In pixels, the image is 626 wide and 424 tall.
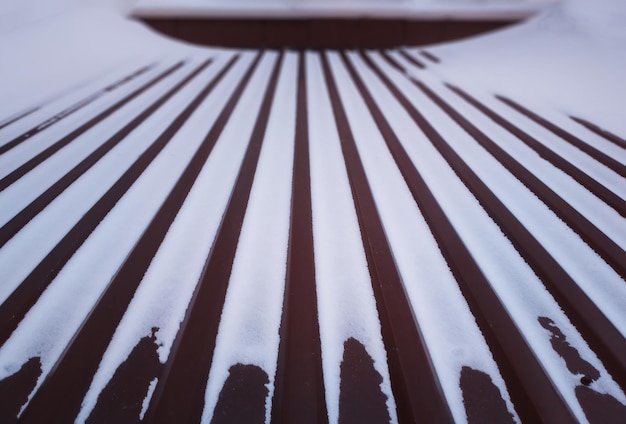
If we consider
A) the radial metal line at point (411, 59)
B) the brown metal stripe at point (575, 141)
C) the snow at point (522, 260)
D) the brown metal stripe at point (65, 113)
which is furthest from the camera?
the radial metal line at point (411, 59)

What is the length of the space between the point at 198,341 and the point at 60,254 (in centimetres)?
43

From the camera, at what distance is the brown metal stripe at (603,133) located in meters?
1.40

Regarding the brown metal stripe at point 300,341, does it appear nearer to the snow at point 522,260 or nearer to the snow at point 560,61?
the snow at point 522,260

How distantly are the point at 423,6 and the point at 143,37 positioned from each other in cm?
237

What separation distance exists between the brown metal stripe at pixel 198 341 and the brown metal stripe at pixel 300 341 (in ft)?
0.41

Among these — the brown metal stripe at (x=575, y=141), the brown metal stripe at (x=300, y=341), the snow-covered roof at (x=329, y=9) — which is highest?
the snow-covered roof at (x=329, y=9)

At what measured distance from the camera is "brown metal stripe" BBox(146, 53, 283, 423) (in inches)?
23.1

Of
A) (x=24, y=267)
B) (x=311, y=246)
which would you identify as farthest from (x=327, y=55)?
(x=24, y=267)

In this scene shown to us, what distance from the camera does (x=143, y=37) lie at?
9.95 feet

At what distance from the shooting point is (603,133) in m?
1.48

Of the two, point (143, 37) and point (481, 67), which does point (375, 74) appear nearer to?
point (481, 67)

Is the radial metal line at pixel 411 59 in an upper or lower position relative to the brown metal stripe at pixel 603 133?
upper

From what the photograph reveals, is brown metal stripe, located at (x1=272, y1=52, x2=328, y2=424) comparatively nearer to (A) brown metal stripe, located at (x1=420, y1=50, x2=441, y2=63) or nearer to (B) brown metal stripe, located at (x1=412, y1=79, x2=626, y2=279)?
(B) brown metal stripe, located at (x1=412, y1=79, x2=626, y2=279)

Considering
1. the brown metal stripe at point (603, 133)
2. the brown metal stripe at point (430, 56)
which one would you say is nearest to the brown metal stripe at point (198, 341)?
the brown metal stripe at point (603, 133)
